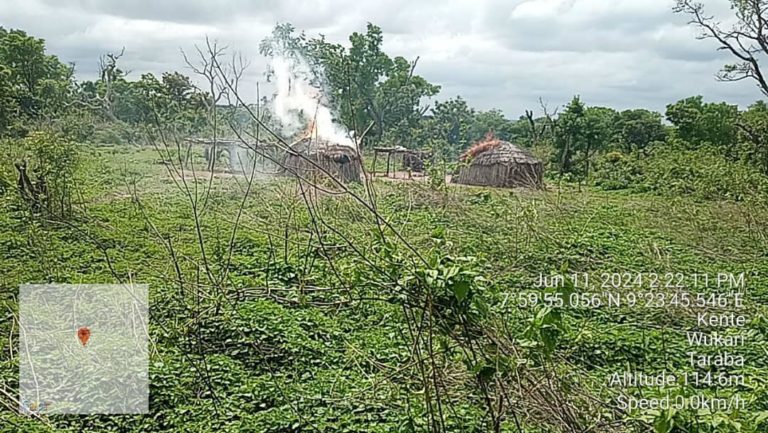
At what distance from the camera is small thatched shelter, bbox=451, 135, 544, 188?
933 cm

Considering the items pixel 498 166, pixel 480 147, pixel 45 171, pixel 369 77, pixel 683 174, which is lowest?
pixel 45 171

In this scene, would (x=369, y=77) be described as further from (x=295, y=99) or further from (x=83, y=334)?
(x=83, y=334)

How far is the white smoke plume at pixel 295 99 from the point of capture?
9438mm

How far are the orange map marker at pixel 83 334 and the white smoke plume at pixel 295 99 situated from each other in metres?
6.87

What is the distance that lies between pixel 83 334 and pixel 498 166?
25.0ft

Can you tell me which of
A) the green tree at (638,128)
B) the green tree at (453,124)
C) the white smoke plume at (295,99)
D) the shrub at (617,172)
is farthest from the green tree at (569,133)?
the white smoke plume at (295,99)

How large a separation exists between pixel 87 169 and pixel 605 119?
7778 mm

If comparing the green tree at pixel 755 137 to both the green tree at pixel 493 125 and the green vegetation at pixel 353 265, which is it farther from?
the green tree at pixel 493 125

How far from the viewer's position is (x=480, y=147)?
10281 millimetres

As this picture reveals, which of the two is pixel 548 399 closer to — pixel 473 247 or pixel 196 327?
pixel 196 327

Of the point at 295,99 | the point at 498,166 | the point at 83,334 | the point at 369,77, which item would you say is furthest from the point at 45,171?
the point at 498,166

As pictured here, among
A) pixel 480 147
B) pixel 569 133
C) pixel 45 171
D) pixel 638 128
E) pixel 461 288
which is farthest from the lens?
pixel 638 128

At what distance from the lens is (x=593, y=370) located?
2482 mm

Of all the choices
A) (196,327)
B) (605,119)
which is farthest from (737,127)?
(196,327)
